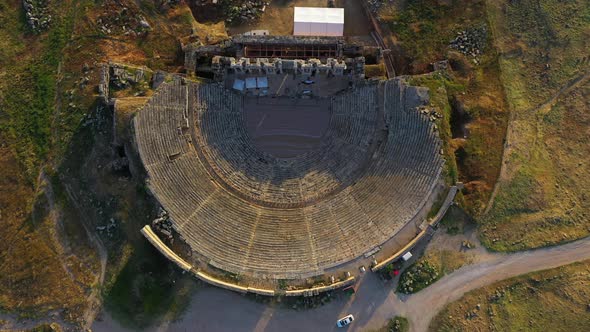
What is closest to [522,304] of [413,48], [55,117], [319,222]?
[319,222]

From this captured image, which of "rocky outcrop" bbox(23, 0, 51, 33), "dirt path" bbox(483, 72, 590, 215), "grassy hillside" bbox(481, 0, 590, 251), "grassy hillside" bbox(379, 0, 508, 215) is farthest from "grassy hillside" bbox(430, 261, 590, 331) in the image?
"rocky outcrop" bbox(23, 0, 51, 33)

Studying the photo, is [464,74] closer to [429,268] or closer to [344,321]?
[429,268]

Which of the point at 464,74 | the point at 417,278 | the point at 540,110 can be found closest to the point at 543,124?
the point at 540,110

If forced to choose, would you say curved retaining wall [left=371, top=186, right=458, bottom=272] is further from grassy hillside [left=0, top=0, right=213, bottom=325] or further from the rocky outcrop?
the rocky outcrop

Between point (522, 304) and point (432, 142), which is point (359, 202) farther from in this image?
point (522, 304)

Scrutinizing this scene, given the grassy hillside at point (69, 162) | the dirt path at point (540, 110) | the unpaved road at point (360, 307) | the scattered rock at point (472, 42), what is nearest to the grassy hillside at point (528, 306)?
the unpaved road at point (360, 307)

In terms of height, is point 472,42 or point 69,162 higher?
point 472,42
